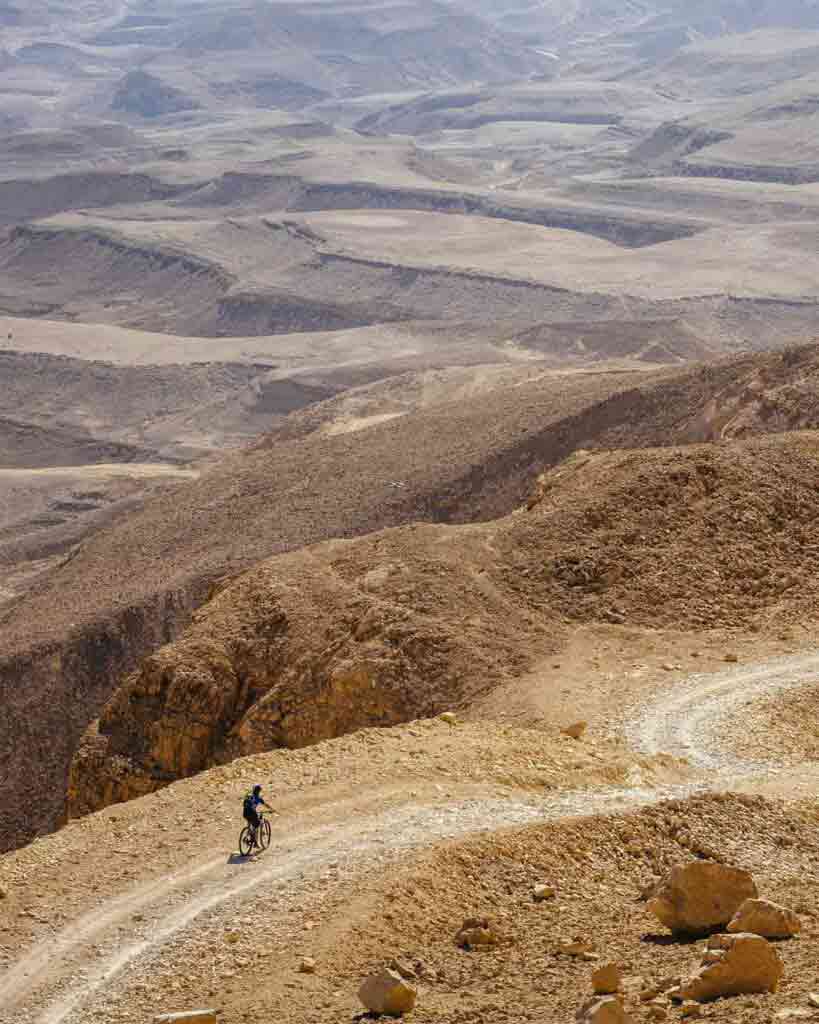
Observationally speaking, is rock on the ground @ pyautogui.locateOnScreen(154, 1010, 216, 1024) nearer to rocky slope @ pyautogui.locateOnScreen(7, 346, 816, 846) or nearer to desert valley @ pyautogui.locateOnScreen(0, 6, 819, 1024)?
desert valley @ pyautogui.locateOnScreen(0, 6, 819, 1024)

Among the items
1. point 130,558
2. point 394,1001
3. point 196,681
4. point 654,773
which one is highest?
point 394,1001

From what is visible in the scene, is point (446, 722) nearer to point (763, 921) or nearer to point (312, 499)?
point (763, 921)

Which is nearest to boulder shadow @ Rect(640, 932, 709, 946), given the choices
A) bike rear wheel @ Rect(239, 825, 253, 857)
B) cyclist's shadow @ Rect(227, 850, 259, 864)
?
cyclist's shadow @ Rect(227, 850, 259, 864)

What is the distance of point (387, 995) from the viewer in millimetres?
9328

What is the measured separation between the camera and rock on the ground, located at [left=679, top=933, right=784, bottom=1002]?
870 cm

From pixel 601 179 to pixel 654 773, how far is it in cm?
13445

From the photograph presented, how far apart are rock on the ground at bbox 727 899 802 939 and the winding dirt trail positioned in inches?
118

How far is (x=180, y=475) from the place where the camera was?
62.6m

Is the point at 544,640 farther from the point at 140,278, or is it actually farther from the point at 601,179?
the point at 601,179

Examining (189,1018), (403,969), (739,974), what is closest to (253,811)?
(403,969)

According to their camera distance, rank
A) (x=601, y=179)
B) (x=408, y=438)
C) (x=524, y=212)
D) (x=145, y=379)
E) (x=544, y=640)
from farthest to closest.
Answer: (x=601, y=179)
(x=524, y=212)
(x=145, y=379)
(x=408, y=438)
(x=544, y=640)

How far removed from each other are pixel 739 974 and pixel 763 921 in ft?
3.69

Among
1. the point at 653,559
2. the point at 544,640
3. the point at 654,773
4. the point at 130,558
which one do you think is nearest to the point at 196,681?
the point at 544,640

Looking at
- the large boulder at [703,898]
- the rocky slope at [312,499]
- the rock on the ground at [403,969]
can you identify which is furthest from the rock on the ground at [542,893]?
the rocky slope at [312,499]
